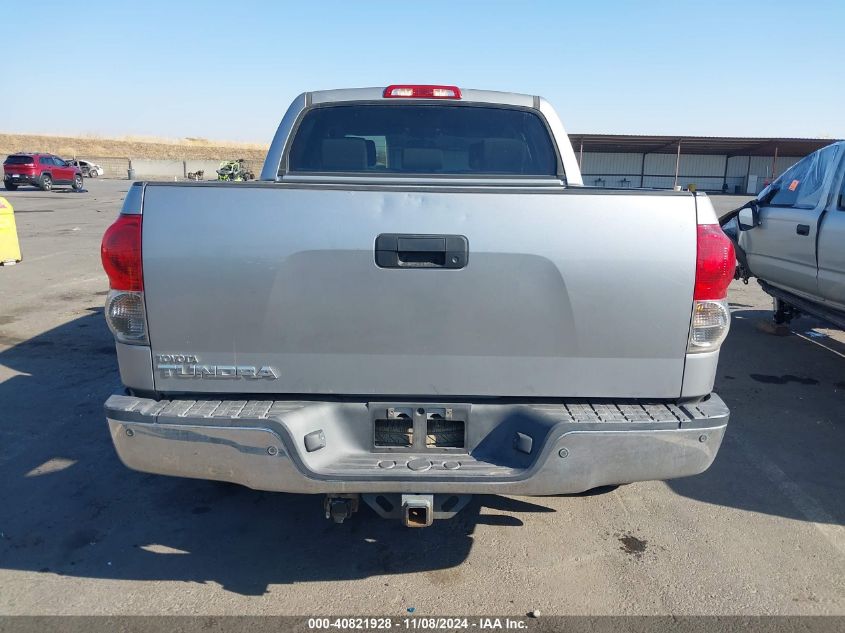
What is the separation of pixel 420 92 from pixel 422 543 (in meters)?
2.62

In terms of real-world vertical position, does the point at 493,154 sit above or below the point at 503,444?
above

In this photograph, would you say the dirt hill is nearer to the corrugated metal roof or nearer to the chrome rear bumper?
the corrugated metal roof

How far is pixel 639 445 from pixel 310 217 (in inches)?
60.0

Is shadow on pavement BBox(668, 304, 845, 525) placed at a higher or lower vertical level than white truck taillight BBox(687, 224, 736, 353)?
lower

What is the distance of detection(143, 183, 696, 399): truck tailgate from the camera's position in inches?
99.2

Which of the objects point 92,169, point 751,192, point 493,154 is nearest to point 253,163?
point 92,169

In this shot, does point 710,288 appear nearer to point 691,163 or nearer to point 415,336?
point 415,336

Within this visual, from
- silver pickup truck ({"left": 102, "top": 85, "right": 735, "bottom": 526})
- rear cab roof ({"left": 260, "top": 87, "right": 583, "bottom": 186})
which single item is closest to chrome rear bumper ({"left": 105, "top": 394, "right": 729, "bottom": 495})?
silver pickup truck ({"left": 102, "top": 85, "right": 735, "bottom": 526})

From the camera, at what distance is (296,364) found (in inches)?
103

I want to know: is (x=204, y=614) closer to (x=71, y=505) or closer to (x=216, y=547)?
(x=216, y=547)

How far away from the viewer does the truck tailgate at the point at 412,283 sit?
2.52 m

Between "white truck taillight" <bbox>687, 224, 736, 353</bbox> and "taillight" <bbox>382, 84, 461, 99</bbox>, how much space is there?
205cm

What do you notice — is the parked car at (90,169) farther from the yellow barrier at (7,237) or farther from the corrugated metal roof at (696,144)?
the yellow barrier at (7,237)

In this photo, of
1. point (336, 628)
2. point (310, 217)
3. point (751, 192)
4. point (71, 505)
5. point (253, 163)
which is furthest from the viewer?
point (253, 163)
